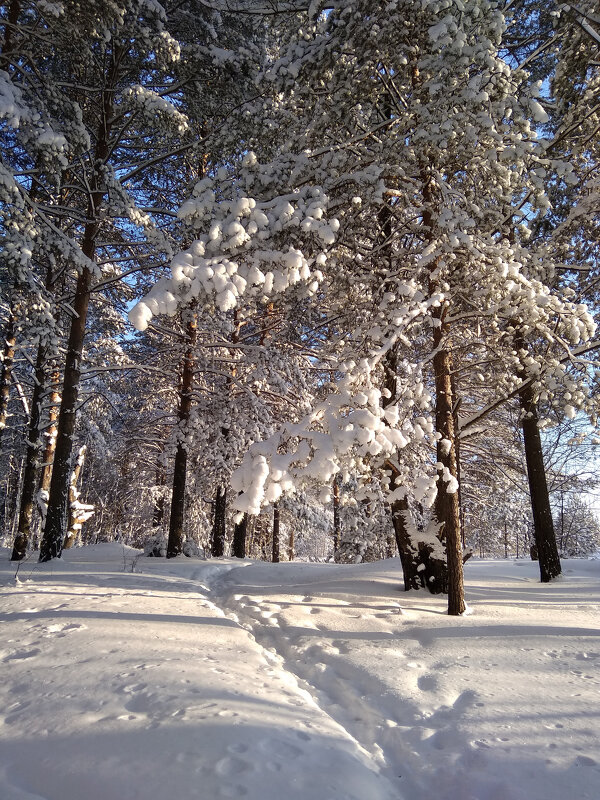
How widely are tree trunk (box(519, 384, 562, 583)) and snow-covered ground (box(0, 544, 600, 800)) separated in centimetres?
288

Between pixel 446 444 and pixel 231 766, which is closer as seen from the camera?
pixel 231 766

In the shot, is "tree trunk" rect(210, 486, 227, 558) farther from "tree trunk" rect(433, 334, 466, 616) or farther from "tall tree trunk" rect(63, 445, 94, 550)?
"tree trunk" rect(433, 334, 466, 616)

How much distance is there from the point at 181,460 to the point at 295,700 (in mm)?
10382

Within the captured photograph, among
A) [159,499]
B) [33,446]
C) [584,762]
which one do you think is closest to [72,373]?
[33,446]

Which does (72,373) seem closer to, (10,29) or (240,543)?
(10,29)

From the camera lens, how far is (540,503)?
947 cm

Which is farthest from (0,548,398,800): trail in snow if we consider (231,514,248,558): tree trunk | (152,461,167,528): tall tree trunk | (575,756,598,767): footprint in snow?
(152,461,167,528): tall tree trunk

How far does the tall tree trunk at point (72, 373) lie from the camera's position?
9070mm

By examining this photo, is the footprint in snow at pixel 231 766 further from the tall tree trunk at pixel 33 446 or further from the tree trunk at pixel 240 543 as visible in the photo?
the tree trunk at pixel 240 543

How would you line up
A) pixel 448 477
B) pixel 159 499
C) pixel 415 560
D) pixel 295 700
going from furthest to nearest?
pixel 159 499
pixel 415 560
pixel 448 477
pixel 295 700

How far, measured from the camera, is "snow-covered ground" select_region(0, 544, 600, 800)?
2375 millimetres

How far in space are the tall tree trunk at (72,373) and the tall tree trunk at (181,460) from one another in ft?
9.91

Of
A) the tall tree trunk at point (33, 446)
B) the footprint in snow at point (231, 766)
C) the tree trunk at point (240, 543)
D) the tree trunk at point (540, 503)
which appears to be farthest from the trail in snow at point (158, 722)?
the tree trunk at point (240, 543)

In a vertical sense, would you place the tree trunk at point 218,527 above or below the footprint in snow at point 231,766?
above
